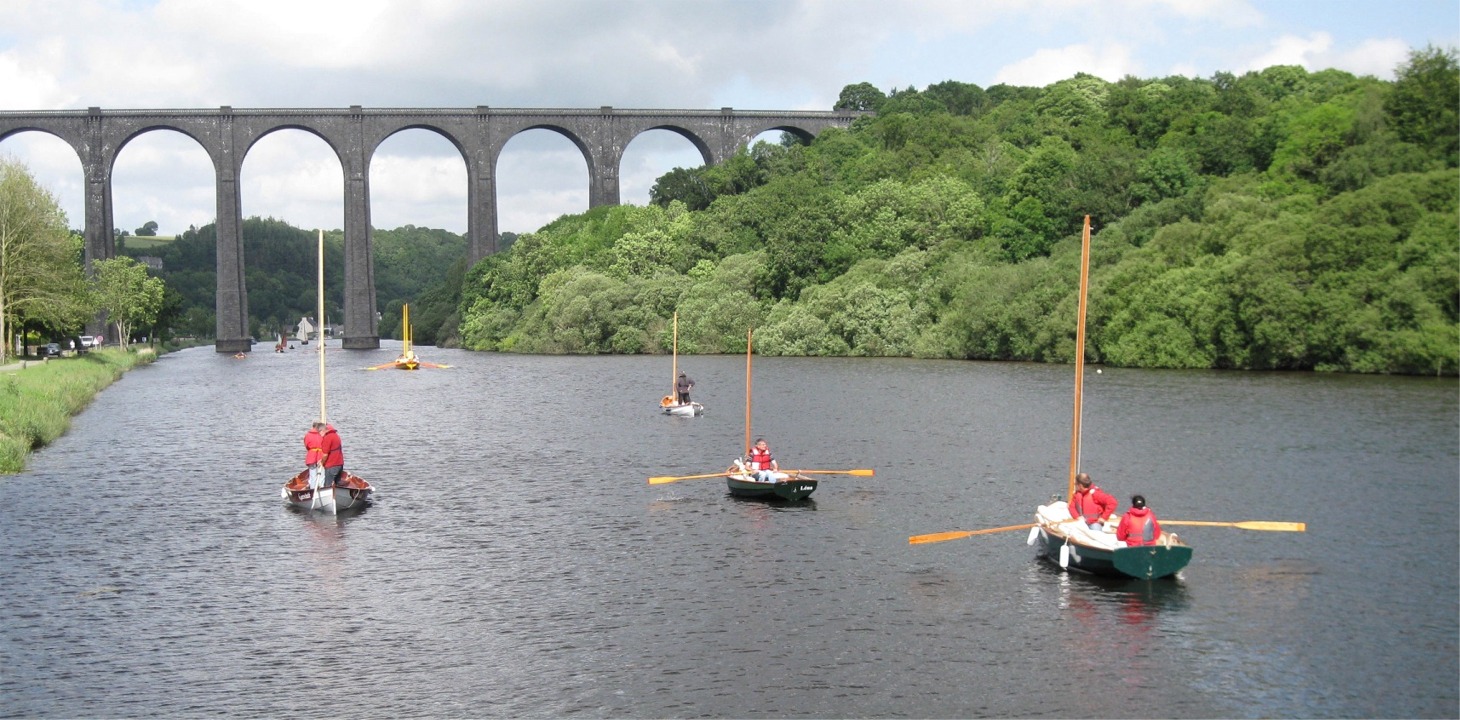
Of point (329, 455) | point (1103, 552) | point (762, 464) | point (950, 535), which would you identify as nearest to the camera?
point (1103, 552)

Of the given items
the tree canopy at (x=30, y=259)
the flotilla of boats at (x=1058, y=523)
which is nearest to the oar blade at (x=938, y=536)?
the flotilla of boats at (x=1058, y=523)

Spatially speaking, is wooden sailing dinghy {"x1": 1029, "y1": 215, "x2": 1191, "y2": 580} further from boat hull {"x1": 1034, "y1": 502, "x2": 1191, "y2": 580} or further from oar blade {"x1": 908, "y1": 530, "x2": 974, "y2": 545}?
oar blade {"x1": 908, "y1": 530, "x2": 974, "y2": 545}

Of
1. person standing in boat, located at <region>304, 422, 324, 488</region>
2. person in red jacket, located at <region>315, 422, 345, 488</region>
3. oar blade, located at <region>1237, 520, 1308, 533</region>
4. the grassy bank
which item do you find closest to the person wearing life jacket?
person in red jacket, located at <region>315, 422, 345, 488</region>

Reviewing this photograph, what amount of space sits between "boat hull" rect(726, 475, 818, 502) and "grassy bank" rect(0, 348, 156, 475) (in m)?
21.4

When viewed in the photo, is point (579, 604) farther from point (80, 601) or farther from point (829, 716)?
point (80, 601)

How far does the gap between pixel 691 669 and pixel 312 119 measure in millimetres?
117187

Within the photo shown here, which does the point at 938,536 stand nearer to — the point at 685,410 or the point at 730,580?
the point at 730,580

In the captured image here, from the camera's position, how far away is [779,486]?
105ft

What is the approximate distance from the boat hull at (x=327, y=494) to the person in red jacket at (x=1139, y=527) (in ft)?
59.8

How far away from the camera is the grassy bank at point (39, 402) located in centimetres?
4003

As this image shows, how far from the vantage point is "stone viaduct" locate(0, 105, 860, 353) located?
403 feet

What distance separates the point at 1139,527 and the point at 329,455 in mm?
18705

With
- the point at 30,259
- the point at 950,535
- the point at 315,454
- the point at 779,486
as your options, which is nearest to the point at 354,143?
the point at 30,259

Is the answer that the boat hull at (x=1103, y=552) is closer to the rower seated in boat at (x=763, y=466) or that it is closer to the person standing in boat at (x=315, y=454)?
the rower seated in boat at (x=763, y=466)
